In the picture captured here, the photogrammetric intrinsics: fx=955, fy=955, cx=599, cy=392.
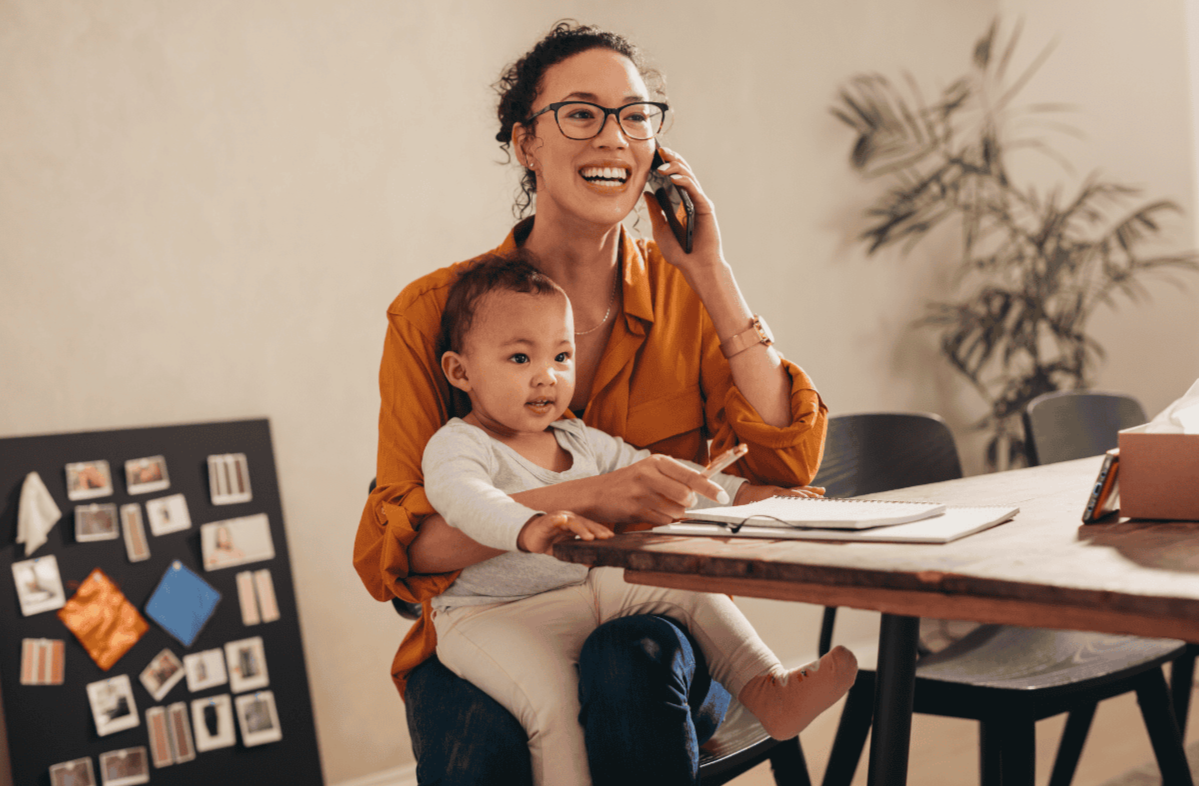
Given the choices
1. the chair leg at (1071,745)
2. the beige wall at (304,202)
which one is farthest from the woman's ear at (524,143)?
the chair leg at (1071,745)

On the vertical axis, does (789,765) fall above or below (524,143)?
below

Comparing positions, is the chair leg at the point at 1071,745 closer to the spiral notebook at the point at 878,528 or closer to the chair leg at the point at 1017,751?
the chair leg at the point at 1017,751

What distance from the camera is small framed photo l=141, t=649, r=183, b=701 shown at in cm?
211

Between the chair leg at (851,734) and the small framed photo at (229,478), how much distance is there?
4.85 ft

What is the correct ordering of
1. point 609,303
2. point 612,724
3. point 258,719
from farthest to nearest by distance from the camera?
point 258,719 < point 609,303 < point 612,724

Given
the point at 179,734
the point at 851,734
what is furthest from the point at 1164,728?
the point at 179,734

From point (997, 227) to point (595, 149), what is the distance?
9.22 ft

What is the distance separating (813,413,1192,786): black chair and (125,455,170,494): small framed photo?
1475 millimetres

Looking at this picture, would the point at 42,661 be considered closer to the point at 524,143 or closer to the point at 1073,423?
the point at 524,143

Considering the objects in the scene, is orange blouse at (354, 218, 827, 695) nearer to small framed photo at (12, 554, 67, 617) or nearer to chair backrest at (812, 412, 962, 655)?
chair backrest at (812, 412, 962, 655)

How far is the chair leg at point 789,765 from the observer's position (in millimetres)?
1401

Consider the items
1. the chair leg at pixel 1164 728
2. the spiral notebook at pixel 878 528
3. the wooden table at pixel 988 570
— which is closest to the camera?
the wooden table at pixel 988 570

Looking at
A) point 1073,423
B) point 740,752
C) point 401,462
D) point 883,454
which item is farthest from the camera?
point 1073,423

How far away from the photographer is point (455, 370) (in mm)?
1366
